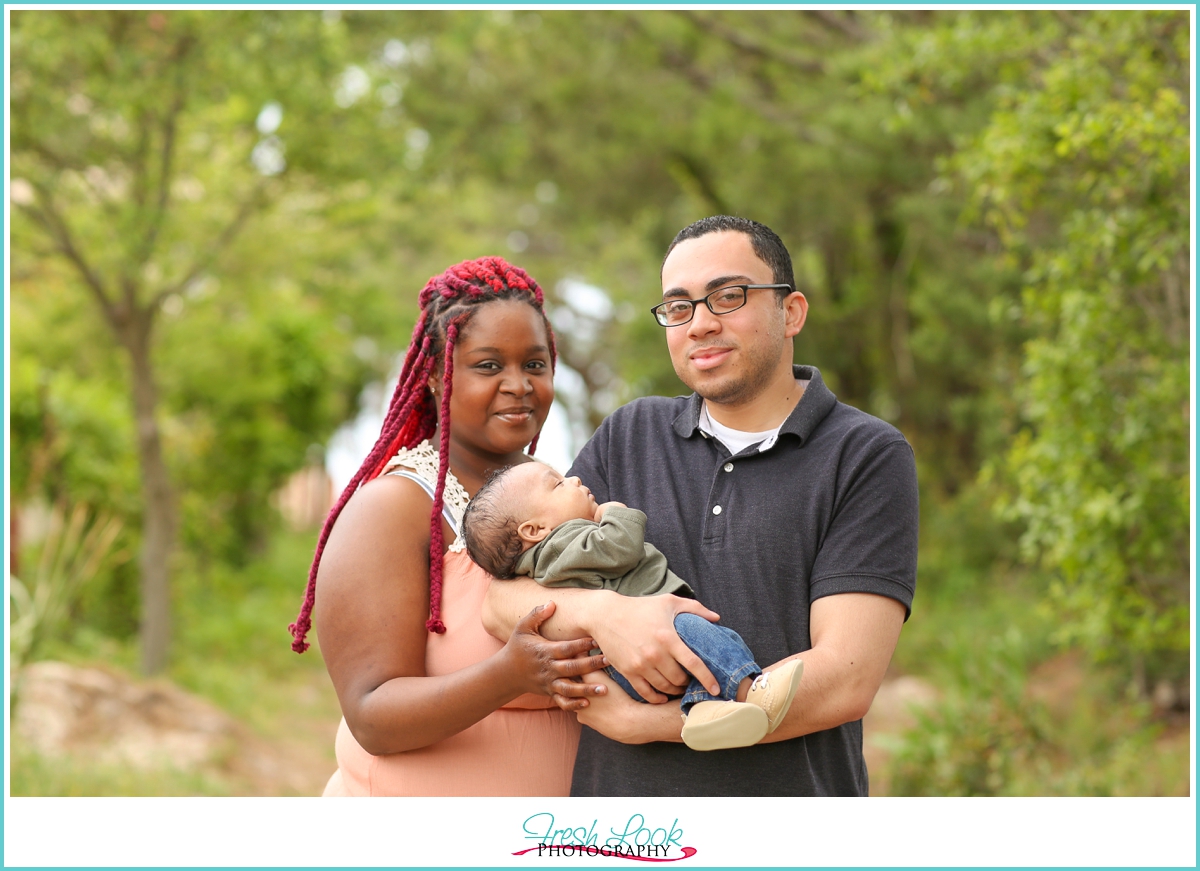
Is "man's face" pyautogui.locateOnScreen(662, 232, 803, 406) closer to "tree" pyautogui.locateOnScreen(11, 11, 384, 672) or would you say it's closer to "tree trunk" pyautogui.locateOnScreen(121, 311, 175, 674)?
"tree" pyautogui.locateOnScreen(11, 11, 384, 672)

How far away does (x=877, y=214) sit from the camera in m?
11.6

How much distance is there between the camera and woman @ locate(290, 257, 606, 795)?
2.26 m

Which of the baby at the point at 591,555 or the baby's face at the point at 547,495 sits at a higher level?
the baby's face at the point at 547,495

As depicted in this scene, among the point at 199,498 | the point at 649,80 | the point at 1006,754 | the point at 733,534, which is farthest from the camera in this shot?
the point at 199,498

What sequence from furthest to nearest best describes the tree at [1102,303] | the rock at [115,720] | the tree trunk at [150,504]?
1. the tree trunk at [150,504]
2. the rock at [115,720]
3. the tree at [1102,303]

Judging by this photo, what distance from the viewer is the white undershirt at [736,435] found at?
8.06ft

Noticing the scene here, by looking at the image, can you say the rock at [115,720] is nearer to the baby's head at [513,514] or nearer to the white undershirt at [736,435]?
the baby's head at [513,514]

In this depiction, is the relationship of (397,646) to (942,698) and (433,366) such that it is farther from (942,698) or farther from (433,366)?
(942,698)

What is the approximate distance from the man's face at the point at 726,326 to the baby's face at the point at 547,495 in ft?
1.18

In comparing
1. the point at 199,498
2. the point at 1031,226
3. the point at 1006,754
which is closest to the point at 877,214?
the point at 1031,226

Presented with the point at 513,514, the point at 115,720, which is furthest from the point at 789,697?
the point at 115,720

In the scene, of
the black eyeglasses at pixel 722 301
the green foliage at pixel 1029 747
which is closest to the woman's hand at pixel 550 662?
the black eyeglasses at pixel 722 301

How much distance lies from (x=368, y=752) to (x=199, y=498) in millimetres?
11397

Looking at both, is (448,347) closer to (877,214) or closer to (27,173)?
(27,173)
